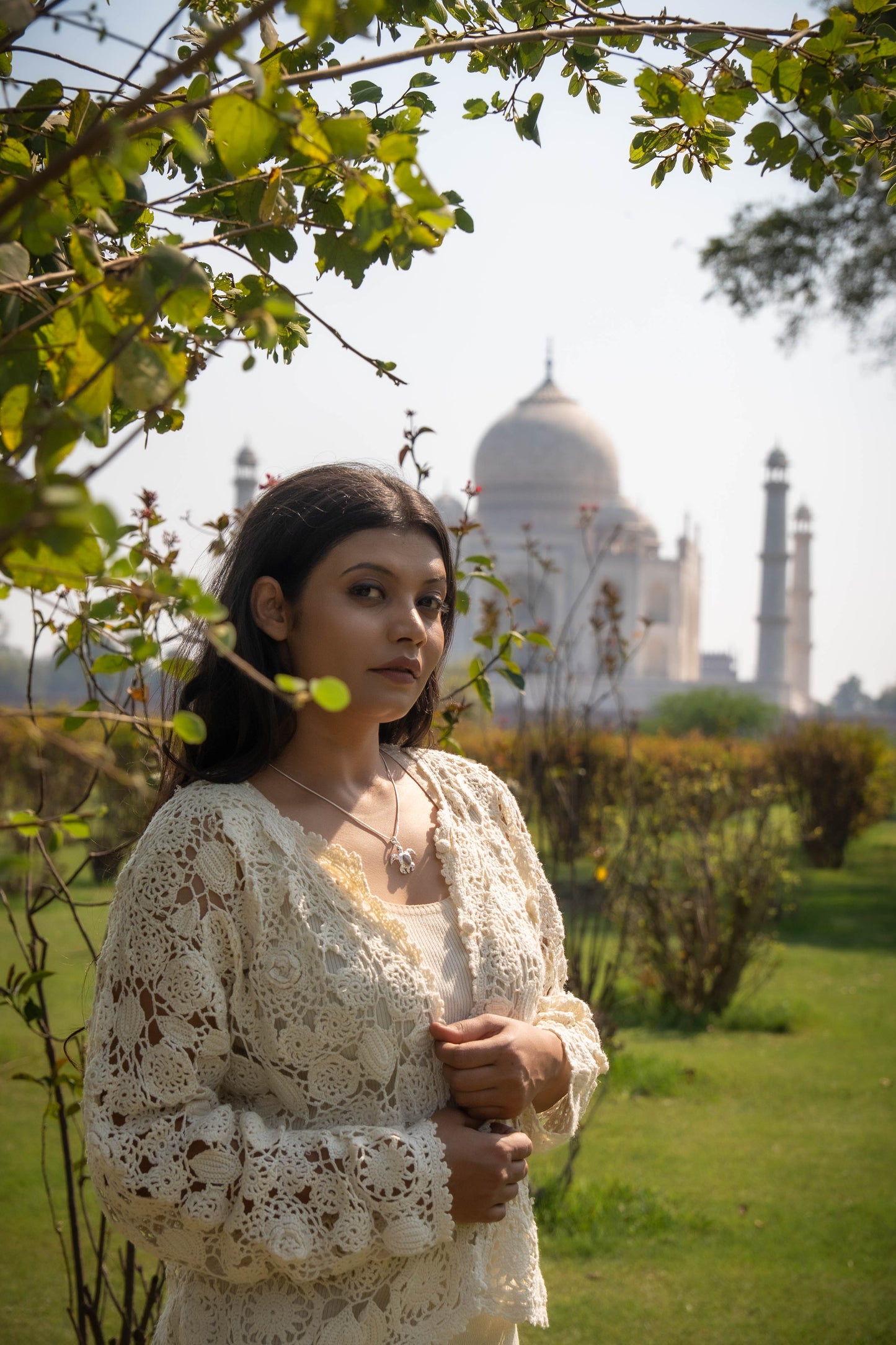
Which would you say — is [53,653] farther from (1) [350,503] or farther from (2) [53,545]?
(2) [53,545]

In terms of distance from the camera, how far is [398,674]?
135cm

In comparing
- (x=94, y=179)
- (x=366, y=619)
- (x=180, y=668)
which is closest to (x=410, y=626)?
(x=366, y=619)

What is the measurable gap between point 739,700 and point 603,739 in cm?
1200

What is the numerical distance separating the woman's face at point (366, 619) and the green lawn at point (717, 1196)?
3.33 feet

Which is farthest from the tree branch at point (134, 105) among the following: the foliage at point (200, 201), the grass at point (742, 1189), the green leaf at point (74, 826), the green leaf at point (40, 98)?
the grass at point (742, 1189)

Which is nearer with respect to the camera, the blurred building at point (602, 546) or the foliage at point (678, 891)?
the foliage at point (678, 891)

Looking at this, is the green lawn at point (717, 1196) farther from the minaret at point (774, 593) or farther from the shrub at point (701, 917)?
the minaret at point (774, 593)

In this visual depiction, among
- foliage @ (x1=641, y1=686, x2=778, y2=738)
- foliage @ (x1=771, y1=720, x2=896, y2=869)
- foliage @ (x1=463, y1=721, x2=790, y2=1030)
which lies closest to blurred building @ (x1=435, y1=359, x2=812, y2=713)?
foliage @ (x1=641, y1=686, x2=778, y2=738)

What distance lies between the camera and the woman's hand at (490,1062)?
49.1 inches

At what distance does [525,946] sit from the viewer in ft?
4.66

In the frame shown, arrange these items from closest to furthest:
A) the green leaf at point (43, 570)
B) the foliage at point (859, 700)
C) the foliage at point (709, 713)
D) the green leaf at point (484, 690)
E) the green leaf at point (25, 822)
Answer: the green leaf at point (43, 570) → the green leaf at point (25, 822) → the green leaf at point (484, 690) → the foliage at point (709, 713) → the foliage at point (859, 700)

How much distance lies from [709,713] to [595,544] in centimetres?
1240

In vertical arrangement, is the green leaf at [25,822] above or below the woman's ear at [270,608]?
below

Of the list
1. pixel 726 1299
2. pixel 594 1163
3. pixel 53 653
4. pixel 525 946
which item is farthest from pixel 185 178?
pixel 594 1163
